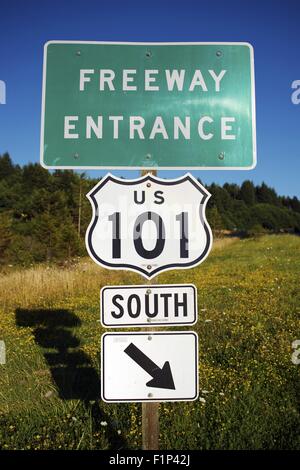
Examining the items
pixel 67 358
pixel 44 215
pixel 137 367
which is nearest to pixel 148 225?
pixel 137 367

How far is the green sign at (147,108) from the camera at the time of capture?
85.7 inches

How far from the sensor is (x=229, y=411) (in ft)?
11.3

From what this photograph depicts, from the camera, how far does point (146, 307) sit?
214cm

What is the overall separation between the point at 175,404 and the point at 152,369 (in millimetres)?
→ 1757

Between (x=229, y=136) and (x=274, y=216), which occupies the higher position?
(x=274, y=216)

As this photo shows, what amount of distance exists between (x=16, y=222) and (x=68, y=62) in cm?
3251

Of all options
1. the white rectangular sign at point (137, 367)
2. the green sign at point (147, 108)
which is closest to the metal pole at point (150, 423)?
the white rectangular sign at point (137, 367)

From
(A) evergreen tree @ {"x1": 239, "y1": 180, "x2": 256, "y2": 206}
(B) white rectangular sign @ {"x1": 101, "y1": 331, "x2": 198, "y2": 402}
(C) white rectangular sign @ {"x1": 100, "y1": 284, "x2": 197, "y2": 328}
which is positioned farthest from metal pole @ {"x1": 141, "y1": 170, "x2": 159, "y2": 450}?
(A) evergreen tree @ {"x1": 239, "y1": 180, "x2": 256, "y2": 206}

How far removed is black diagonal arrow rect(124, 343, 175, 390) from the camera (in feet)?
6.95

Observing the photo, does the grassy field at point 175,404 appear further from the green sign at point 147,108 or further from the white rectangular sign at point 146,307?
the green sign at point 147,108

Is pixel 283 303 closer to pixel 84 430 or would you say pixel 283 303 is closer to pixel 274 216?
pixel 84 430

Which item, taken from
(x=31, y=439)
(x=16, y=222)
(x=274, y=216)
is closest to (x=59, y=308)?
(x=31, y=439)

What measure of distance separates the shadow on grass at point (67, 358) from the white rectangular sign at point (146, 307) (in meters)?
1.49

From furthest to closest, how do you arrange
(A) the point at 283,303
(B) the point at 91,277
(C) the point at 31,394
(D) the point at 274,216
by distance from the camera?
(D) the point at 274,216
(B) the point at 91,277
(A) the point at 283,303
(C) the point at 31,394
